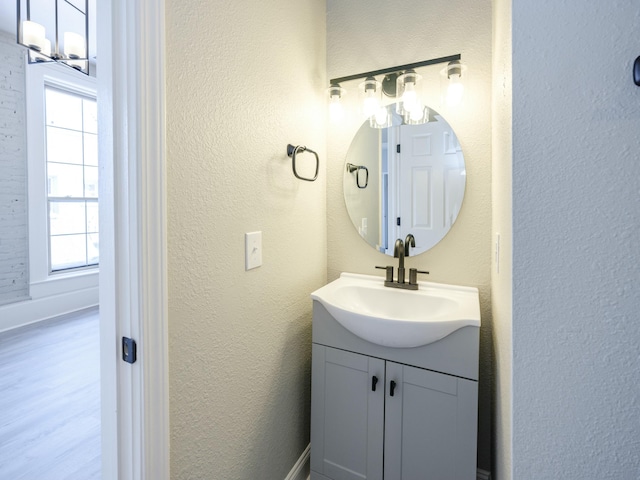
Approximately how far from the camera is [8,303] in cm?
318

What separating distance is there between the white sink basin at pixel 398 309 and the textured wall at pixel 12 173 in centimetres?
347

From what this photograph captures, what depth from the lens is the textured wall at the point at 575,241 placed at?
0.63 meters

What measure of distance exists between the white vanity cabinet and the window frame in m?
3.55

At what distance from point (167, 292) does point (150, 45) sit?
619 millimetres

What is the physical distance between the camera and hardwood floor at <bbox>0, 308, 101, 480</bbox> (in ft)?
5.26

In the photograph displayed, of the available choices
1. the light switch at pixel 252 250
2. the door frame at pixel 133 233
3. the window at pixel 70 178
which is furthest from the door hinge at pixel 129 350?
the window at pixel 70 178

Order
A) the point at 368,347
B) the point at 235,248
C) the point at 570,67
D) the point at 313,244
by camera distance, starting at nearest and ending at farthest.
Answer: the point at 570,67 < the point at 235,248 < the point at 368,347 < the point at 313,244

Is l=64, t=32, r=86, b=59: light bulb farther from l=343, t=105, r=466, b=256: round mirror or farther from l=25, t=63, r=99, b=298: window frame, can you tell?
l=343, t=105, r=466, b=256: round mirror

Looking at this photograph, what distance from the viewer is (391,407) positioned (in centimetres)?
125

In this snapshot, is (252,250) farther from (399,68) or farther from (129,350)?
(399,68)

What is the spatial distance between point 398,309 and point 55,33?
2.79 meters

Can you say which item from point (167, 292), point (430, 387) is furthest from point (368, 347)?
point (167, 292)

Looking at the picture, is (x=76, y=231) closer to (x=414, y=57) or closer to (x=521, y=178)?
(x=414, y=57)

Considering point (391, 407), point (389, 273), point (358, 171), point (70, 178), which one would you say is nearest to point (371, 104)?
point (358, 171)
